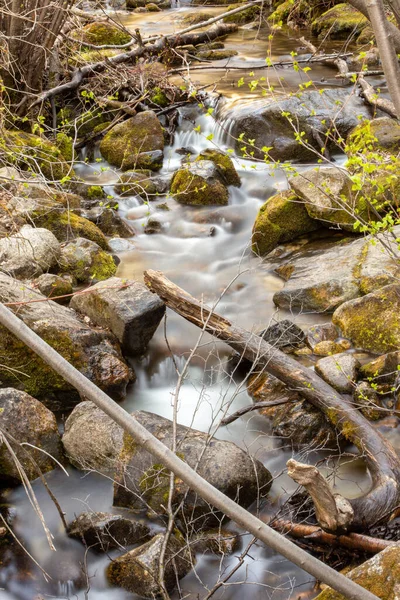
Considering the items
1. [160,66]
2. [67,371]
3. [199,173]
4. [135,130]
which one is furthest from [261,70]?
[67,371]

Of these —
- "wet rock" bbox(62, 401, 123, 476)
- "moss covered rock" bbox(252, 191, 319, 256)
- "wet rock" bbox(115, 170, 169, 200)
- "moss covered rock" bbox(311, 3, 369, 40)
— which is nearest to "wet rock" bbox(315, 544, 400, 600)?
"wet rock" bbox(62, 401, 123, 476)

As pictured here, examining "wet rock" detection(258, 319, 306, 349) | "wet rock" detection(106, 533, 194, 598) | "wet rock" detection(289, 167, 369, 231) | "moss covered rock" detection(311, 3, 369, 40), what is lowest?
"wet rock" detection(106, 533, 194, 598)

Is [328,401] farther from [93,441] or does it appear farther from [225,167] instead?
[225,167]

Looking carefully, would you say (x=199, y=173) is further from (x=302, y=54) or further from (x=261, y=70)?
(x=302, y=54)

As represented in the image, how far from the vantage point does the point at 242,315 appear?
23.1 feet

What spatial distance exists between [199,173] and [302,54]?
21.2 ft

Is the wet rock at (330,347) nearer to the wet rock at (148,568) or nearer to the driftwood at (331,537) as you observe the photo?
the driftwood at (331,537)

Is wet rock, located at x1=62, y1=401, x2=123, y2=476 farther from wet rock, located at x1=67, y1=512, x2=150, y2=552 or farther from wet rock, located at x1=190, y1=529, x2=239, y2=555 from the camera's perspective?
wet rock, located at x1=190, y1=529, x2=239, y2=555

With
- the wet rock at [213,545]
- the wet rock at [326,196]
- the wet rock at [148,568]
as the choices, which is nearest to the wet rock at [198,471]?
the wet rock at [213,545]

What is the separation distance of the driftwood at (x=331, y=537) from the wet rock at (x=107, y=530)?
2.98 ft

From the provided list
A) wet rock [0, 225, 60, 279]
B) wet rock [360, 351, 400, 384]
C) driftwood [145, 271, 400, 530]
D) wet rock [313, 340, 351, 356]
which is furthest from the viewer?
wet rock [0, 225, 60, 279]

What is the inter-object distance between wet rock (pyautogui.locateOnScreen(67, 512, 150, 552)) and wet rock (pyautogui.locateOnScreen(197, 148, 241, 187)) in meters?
6.44

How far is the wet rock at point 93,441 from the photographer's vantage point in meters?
4.74

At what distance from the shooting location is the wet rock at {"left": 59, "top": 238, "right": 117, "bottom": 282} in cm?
743
